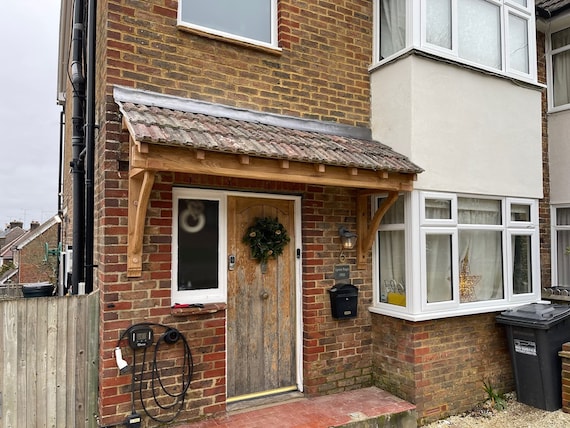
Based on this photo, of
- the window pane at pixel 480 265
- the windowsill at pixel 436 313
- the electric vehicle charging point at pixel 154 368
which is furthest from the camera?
the window pane at pixel 480 265

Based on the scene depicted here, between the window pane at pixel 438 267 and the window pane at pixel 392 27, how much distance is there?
7.96 feet

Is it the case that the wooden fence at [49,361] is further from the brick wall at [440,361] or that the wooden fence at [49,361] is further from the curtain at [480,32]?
the curtain at [480,32]

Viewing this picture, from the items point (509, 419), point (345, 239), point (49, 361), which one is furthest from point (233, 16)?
point (509, 419)

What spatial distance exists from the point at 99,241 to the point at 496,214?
488cm

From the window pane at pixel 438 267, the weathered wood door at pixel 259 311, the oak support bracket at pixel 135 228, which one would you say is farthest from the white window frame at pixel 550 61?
the oak support bracket at pixel 135 228

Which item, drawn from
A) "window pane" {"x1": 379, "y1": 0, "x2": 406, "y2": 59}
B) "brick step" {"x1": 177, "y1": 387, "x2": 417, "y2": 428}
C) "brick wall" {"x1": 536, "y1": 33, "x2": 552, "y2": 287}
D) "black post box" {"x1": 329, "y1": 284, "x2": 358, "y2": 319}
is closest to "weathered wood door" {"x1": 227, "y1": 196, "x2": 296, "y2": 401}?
"brick step" {"x1": 177, "y1": 387, "x2": 417, "y2": 428}

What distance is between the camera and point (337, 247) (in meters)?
5.04

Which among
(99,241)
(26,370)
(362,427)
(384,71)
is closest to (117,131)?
(99,241)

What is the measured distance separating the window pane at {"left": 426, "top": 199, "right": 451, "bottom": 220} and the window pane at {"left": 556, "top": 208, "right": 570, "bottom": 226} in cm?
324

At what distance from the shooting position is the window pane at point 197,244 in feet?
13.8

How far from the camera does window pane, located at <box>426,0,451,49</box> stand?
5.02 m

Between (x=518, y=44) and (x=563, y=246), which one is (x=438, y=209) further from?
(x=563, y=246)

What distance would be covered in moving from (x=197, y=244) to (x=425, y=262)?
102 inches

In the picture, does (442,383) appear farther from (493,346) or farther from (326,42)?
(326,42)
